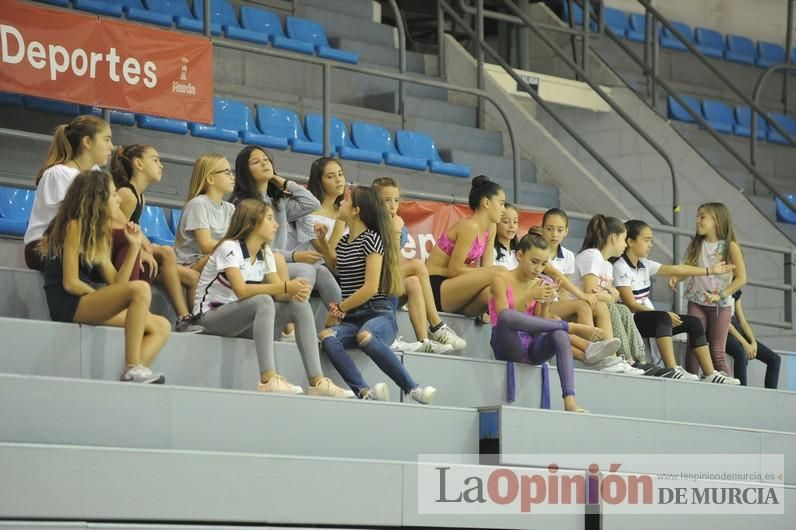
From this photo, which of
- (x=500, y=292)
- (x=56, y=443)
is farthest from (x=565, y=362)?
(x=56, y=443)

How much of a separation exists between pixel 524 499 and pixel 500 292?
1.41 metres

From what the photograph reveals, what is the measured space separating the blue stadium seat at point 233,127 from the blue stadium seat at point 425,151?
131 cm

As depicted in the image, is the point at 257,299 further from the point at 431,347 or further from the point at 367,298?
the point at 431,347

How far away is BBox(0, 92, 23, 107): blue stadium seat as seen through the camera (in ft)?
30.6

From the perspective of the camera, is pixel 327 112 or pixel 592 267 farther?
pixel 327 112

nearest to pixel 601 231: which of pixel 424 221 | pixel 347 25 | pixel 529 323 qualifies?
pixel 424 221

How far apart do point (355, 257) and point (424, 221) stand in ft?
Result: 6.88

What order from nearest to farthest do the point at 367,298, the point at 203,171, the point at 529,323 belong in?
the point at 367,298 < the point at 203,171 < the point at 529,323

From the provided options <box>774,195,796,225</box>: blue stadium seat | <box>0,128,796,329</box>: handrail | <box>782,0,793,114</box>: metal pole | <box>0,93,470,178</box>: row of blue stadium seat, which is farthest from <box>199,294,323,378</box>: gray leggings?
<box>782,0,793,114</box>: metal pole

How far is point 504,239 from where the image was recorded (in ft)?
28.3

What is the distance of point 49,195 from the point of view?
256 inches

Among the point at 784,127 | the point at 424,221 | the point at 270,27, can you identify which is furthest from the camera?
the point at 784,127

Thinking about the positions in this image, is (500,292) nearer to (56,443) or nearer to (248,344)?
(248,344)

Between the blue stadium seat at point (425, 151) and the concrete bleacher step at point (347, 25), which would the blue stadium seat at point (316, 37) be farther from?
the blue stadium seat at point (425, 151)
